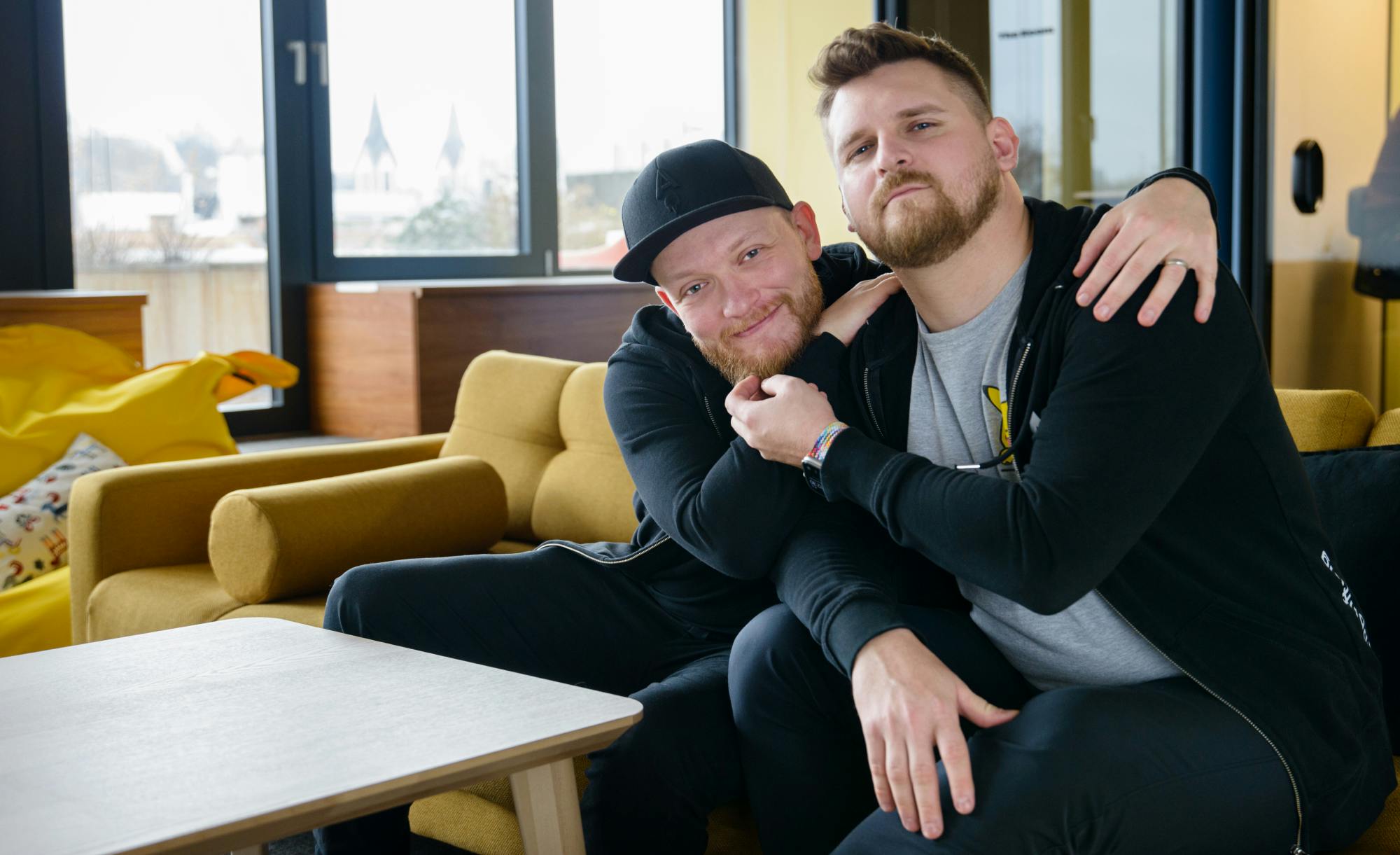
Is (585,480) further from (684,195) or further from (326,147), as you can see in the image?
(326,147)

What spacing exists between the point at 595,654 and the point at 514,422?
1093mm

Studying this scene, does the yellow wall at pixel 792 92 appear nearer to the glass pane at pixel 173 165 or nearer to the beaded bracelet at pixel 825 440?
the glass pane at pixel 173 165

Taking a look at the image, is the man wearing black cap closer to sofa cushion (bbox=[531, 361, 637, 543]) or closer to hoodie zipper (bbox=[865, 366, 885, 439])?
hoodie zipper (bbox=[865, 366, 885, 439])

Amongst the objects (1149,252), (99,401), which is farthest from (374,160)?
(1149,252)

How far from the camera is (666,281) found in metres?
1.80

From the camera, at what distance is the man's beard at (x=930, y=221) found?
1523mm

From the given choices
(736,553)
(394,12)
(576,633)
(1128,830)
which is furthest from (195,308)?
(1128,830)

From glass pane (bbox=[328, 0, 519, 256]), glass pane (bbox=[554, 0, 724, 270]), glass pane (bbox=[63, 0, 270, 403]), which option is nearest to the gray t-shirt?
glass pane (bbox=[63, 0, 270, 403])

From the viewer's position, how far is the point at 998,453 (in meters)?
1.48

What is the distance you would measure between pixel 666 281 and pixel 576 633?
491mm

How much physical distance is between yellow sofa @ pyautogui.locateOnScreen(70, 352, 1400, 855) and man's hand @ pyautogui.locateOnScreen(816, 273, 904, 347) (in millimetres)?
690

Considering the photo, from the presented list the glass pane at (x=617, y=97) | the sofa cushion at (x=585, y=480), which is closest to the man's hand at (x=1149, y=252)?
the sofa cushion at (x=585, y=480)

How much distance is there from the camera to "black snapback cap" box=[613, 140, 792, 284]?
174cm

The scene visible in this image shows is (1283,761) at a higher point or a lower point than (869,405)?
lower
